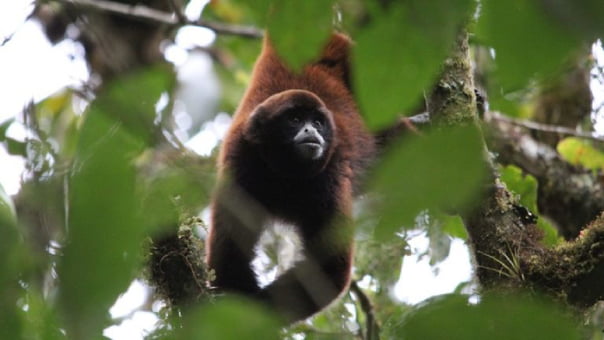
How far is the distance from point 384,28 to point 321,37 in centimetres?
13

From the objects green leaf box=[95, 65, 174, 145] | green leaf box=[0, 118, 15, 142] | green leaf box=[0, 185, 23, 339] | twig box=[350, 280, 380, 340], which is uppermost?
green leaf box=[0, 118, 15, 142]

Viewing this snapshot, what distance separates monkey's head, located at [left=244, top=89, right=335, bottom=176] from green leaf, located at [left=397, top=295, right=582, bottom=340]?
5.30 m

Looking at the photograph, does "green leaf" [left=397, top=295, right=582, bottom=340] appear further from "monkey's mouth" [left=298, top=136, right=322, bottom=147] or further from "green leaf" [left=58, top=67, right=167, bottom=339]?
"monkey's mouth" [left=298, top=136, right=322, bottom=147]

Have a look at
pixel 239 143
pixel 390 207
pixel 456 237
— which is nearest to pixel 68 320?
pixel 390 207

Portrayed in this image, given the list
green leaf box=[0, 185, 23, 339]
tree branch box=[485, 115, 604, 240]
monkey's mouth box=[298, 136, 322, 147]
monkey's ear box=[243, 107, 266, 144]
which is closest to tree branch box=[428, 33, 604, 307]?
monkey's mouth box=[298, 136, 322, 147]

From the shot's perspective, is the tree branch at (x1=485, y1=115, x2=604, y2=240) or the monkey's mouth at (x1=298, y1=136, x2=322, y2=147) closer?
the monkey's mouth at (x1=298, y1=136, x2=322, y2=147)

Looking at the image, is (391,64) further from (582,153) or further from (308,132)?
(582,153)

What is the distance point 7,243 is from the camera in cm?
115

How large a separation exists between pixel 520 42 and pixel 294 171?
17.8ft

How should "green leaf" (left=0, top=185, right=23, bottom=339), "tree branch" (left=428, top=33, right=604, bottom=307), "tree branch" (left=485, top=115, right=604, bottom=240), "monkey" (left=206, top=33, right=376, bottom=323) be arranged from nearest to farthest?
"green leaf" (left=0, top=185, right=23, bottom=339) < "tree branch" (left=428, top=33, right=604, bottom=307) < "monkey" (left=206, top=33, right=376, bottom=323) < "tree branch" (left=485, top=115, right=604, bottom=240)

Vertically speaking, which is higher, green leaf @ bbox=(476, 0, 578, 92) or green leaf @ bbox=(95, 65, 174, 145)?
green leaf @ bbox=(95, 65, 174, 145)

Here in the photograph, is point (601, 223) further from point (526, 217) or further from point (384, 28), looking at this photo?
point (384, 28)

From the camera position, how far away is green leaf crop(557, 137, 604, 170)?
261 inches

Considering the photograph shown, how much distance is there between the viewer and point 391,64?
1.15 metres
